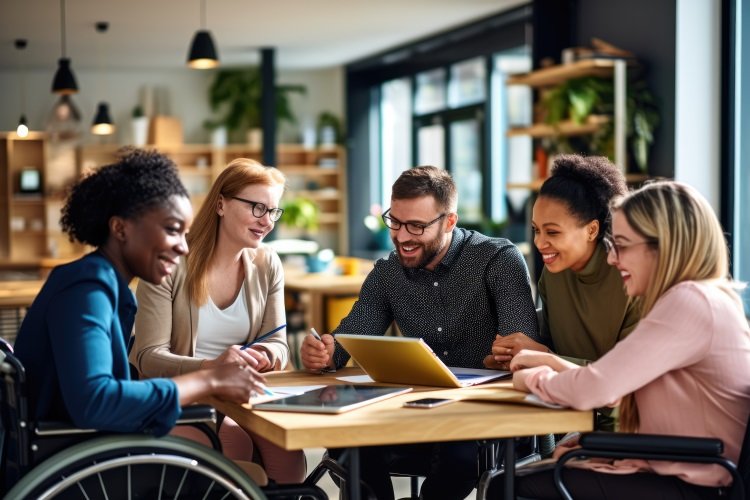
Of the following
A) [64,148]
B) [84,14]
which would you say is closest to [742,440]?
[84,14]

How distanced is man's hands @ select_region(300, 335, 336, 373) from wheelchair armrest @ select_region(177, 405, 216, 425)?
0.63 metres

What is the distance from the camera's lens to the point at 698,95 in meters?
5.66

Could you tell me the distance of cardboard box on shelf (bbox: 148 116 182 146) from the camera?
1156 centimetres

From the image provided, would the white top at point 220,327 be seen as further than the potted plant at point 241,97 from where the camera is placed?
No

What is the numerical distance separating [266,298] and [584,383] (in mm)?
1159

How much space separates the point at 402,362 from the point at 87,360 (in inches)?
28.7

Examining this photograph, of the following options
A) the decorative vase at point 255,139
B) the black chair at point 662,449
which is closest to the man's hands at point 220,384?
the black chair at point 662,449

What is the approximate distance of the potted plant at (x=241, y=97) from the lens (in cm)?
1170

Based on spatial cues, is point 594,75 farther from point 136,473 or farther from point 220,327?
point 136,473

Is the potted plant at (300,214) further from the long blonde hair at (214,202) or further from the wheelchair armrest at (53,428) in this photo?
the wheelchair armrest at (53,428)

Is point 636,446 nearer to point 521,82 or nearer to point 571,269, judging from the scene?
point 571,269

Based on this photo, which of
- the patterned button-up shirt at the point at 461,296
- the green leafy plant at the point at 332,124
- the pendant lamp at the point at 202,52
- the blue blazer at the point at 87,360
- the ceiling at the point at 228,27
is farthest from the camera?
the green leafy plant at the point at 332,124

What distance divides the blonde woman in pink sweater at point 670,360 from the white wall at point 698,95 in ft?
12.1

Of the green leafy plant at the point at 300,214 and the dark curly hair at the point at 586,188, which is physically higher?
the dark curly hair at the point at 586,188
